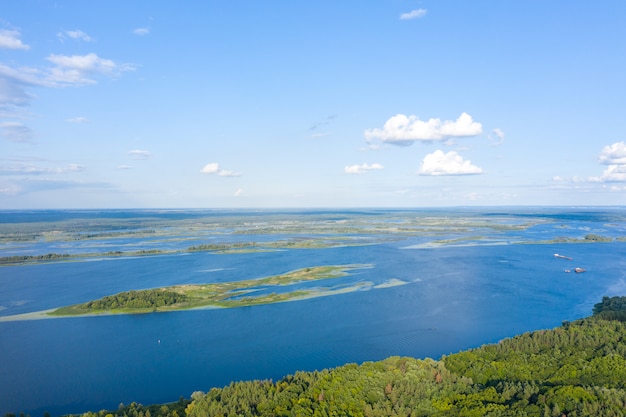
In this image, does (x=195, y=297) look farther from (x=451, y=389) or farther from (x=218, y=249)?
(x=218, y=249)

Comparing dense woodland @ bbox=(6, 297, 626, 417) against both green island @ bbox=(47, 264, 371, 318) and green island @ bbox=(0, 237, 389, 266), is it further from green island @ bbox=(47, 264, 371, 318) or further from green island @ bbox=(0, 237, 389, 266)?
green island @ bbox=(0, 237, 389, 266)

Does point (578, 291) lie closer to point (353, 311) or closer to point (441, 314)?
point (441, 314)

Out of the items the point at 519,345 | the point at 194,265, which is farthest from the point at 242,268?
the point at 519,345

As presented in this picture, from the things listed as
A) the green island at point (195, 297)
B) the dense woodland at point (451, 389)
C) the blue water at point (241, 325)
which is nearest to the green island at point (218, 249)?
the blue water at point (241, 325)

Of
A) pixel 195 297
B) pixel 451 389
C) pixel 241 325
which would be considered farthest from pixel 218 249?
pixel 451 389

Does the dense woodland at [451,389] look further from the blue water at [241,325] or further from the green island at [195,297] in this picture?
the green island at [195,297]

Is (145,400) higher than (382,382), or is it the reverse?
(382,382)
